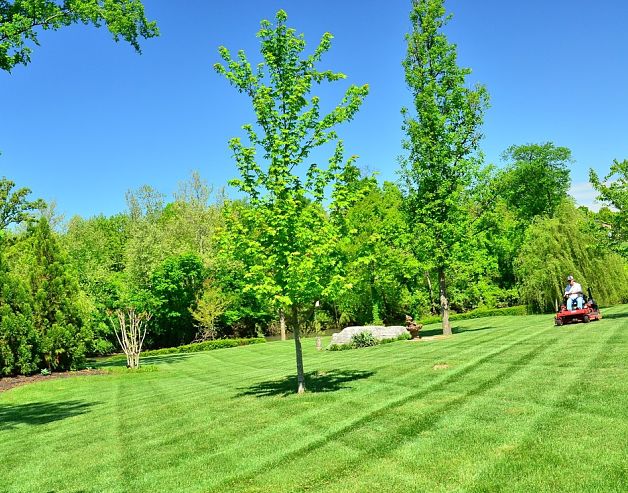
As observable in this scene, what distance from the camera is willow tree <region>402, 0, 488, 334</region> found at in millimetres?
22312

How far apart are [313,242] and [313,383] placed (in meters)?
4.01

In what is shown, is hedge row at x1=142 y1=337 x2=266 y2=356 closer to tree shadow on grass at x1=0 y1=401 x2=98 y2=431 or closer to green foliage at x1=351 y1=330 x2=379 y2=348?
green foliage at x1=351 y1=330 x2=379 y2=348

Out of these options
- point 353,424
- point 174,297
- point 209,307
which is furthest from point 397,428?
point 174,297

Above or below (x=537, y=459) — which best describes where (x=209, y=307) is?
above

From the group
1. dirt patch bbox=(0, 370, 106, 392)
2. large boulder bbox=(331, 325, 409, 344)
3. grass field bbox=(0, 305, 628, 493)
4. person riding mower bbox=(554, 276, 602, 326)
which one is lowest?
grass field bbox=(0, 305, 628, 493)

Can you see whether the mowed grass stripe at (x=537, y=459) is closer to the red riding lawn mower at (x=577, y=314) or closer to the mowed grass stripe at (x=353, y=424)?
the mowed grass stripe at (x=353, y=424)

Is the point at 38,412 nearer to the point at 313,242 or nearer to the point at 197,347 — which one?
the point at 313,242

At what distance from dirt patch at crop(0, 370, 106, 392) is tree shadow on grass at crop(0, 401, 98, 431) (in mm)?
4630

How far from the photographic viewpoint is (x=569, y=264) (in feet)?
94.4

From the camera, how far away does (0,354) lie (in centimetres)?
2055

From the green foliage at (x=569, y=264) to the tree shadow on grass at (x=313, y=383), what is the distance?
20.8 m

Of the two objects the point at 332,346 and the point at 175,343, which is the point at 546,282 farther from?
the point at 175,343

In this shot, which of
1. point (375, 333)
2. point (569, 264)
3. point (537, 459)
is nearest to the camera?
point (537, 459)

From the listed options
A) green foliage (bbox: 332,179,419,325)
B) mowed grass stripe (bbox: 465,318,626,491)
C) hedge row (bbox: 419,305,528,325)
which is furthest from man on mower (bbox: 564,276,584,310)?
hedge row (bbox: 419,305,528,325)
